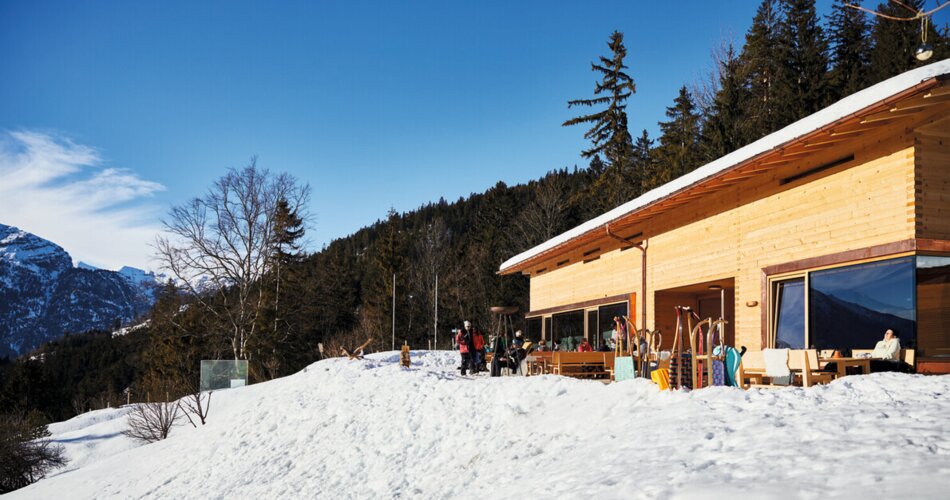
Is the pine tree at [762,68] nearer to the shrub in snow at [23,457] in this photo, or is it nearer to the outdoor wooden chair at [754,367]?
the outdoor wooden chair at [754,367]

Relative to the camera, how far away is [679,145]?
43750 mm

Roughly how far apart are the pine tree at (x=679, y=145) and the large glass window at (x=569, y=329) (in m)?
15.3

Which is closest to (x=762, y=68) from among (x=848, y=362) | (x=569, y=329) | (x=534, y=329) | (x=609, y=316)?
(x=534, y=329)

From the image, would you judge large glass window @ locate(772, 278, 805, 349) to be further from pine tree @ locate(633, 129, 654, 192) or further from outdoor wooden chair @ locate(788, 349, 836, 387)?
pine tree @ locate(633, 129, 654, 192)

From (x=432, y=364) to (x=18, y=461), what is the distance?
19.8 metres

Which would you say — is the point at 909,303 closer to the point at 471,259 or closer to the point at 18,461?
the point at 18,461

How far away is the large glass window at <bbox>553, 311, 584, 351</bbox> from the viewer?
22.0 meters

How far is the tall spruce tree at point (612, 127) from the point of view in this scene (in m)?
42.6

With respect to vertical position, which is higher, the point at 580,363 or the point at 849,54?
the point at 849,54

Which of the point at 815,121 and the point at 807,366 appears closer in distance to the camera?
the point at 807,366

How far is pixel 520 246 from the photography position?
A: 4697 centimetres

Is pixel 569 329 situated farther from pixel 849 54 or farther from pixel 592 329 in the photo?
pixel 849 54

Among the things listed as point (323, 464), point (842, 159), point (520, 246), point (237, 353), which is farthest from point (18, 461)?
point (842, 159)

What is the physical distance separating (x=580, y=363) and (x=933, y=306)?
803 centimetres
